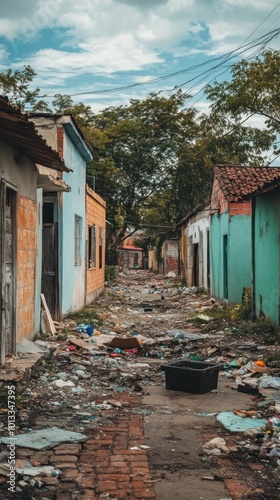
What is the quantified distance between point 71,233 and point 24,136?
6.80 m

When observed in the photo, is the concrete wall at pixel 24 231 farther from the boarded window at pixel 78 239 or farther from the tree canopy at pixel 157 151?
the tree canopy at pixel 157 151

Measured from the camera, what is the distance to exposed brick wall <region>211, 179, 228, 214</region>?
1716 centimetres

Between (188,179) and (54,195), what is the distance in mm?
21019

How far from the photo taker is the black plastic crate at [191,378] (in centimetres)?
697

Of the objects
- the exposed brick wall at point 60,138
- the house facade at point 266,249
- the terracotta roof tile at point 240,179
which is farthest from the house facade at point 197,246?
the exposed brick wall at point 60,138

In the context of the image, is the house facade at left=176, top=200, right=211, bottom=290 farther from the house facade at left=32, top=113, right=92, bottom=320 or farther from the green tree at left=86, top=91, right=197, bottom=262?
the house facade at left=32, top=113, right=92, bottom=320

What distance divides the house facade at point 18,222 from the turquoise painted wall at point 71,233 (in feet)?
8.30

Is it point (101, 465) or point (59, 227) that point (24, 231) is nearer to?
point (59, 227)

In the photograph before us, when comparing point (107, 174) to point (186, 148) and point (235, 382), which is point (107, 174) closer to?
point (186, 148)

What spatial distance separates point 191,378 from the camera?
277 inches

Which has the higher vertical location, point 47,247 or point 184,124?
point 184,124

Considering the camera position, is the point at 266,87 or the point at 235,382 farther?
the point at 266,87

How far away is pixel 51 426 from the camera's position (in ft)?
17.4

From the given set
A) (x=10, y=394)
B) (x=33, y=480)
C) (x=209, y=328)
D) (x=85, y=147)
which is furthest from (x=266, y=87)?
(x=33, y=480)
